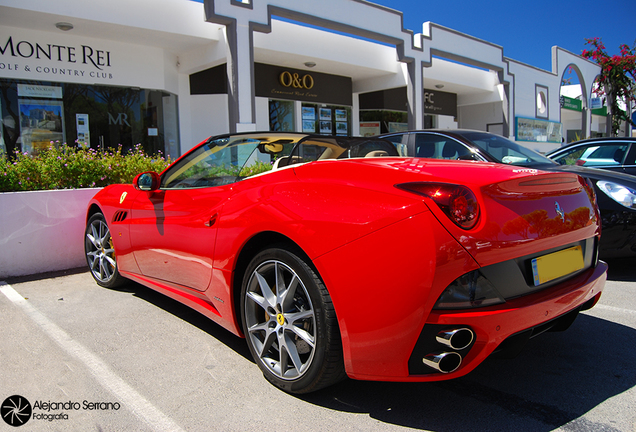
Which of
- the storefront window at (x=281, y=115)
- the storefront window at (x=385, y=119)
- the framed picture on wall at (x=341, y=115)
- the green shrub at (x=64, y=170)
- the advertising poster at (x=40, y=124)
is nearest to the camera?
the green shrub at (x=64, y=170)

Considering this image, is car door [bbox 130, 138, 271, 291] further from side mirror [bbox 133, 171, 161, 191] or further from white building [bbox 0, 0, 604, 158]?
white building [bbox 0, 0, 604, 158]

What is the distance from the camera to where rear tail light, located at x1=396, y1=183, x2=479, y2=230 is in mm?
1875

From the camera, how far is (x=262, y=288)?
7.98 ft

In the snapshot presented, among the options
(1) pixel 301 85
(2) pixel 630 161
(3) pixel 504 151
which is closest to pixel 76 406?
(3) pixel 504 151

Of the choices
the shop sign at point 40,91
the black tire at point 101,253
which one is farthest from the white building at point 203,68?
the black tire at point 101,253

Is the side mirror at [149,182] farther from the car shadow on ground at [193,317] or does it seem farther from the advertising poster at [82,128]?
the advertising poster at [82,128]

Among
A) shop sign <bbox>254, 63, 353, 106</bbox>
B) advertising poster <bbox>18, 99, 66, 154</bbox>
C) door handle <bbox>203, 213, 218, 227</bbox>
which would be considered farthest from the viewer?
shop sign <bbox>254, 63, 353, 106</bbox>

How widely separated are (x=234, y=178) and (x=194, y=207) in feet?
1.05

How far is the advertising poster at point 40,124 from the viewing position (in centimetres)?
1088

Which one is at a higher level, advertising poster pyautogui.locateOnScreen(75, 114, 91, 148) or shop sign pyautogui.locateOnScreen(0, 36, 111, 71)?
shop sign pyautogui.locateOnScreen(0, 36, 111, 71)

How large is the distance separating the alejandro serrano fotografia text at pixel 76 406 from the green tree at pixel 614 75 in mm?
32043

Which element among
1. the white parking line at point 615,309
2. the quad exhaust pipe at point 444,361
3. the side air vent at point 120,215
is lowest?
the white parking line at point 615,309

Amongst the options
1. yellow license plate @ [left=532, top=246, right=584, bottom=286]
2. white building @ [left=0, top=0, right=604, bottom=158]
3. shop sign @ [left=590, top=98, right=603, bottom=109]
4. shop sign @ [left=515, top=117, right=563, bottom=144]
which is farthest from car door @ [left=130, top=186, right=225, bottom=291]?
shop sign @ [left=590, top=98, right=603, bottom=109]

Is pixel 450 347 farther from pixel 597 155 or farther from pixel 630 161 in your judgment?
pixel 597 155
